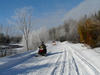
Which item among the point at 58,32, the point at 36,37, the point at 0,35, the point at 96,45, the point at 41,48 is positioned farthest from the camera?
the point at 58,32

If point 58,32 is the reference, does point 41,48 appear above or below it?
below

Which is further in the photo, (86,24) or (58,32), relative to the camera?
(58,32)

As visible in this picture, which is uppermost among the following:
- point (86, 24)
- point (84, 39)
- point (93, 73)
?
point (86, 24)

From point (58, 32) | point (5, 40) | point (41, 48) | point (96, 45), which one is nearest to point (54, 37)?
point (58, 32)

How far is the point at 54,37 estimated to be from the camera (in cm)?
11550

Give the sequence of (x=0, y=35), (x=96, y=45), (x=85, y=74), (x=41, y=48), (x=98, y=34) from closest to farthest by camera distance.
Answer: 1. (x=85, y=74)
2. (x=41, y=48)
3. (x=98, y=34)
4. (x=96, y=45)
5. (x=0, y=35)

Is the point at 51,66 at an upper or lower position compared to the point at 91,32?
lower

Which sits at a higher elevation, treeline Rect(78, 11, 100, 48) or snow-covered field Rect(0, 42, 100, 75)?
treeline Rect(78, 11, 100, 48)

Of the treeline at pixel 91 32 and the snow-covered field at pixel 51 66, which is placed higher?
the treeline at pixel 91 32

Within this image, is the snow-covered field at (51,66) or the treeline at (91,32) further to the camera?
the treeline at (91,32)

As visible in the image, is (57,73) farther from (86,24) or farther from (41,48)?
(86,24)

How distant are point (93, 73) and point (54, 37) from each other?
4249 inches

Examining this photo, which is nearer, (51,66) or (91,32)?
(51,66)

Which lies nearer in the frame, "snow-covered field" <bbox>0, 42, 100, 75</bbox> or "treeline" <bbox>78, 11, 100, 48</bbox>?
"snow-covered field" <bbox>0, 42, 100, 75</bbox>
